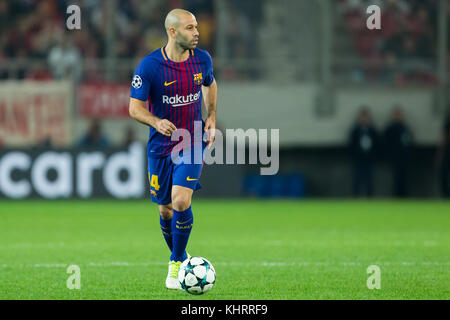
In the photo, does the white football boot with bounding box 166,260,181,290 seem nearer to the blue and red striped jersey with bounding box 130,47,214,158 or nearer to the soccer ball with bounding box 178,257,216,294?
the soccer ball with bounding box 178,257,216,294

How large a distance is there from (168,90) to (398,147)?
13545mm

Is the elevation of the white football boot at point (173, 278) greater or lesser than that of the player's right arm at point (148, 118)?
lesser

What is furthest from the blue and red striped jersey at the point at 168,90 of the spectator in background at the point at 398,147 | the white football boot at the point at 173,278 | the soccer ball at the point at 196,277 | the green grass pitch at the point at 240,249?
the spectator in background at the point at 398,147

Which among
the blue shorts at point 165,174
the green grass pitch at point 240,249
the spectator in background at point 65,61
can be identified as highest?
the spectator in background at point 65,61

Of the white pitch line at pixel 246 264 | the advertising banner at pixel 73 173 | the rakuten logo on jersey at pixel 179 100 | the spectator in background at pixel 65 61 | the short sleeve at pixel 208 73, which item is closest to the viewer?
the rakuten logo on jersey at pixel 179 100

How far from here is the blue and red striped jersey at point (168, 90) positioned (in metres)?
7.66

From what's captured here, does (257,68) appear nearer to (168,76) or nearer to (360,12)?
(360,12)

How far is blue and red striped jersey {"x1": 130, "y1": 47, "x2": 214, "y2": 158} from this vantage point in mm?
7660

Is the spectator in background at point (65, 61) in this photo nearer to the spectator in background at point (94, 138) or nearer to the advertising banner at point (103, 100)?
the advertising banner at point (103, 100)

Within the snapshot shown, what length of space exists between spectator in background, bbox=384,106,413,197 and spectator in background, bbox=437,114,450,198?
0.70 m

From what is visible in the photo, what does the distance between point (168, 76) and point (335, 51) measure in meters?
14.3

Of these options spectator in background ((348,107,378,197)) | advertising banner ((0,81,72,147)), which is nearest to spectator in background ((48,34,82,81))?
advertising banner ((0,81,72,147))

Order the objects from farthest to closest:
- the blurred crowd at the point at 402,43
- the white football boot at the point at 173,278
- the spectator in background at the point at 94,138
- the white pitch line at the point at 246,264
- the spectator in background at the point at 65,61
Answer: the blurred crowd at the point at 402,43 → the spectator in background at the point at 65,61 → the spectator in background at the point at 94,138 → the white pitch line at the point at 246,264 → the white football boot at the point at 173,278

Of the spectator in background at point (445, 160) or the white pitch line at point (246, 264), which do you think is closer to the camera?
the white pitch line at point (246, 264)
